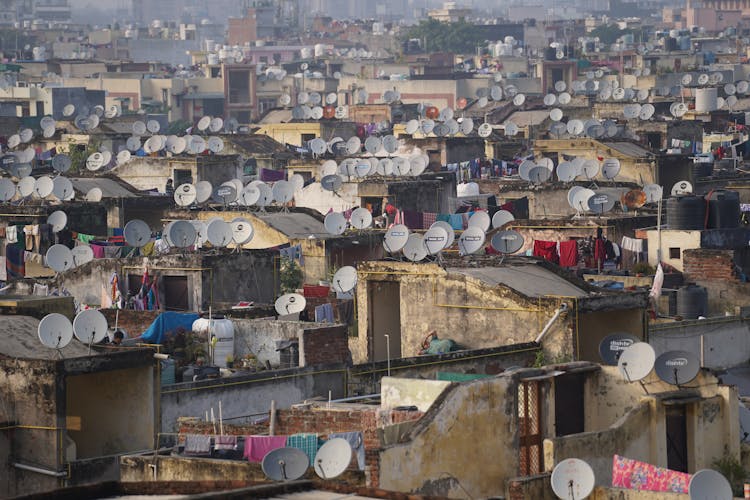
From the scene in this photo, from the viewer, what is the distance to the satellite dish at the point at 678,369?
2530 cm

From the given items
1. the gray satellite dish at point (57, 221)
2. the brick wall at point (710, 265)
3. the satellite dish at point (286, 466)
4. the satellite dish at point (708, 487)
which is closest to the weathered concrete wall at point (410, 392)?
the satellite dish at point (286, 466)

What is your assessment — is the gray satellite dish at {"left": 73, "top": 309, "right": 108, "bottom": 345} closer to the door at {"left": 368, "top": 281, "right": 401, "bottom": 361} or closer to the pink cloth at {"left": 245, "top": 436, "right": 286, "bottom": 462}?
the pink cloth at {"left": 245, "top": 436, "right": 286, "bottom": 462}

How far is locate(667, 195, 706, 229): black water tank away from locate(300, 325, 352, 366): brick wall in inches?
561

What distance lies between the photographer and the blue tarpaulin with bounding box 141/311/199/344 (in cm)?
3123

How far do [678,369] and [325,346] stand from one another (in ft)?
19.8

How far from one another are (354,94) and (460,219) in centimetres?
6208

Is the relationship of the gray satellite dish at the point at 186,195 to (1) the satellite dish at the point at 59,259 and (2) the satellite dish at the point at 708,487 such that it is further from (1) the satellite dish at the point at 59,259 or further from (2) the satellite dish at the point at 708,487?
(2) the satellite dish at the point at 708,487

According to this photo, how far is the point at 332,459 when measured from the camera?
2103 centimetres

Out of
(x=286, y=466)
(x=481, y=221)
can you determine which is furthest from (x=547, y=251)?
(x=286, y=466)

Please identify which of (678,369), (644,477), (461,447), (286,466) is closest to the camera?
(286,466)

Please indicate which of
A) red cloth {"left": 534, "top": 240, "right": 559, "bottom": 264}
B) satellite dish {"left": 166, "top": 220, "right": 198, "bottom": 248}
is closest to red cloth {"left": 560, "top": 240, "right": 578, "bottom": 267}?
Result: red cloth {"left": 534, "top": 240, "right": 559, "bottom": 264}

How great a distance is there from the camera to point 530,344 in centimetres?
3081

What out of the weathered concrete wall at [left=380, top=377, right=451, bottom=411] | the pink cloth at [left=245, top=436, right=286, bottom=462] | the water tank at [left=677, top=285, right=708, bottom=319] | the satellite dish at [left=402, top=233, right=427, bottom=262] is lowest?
the water tank at [left=677, top=285, right=708, bottom=319]

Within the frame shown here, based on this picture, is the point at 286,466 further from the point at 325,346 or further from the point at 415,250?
the point at 415,250
